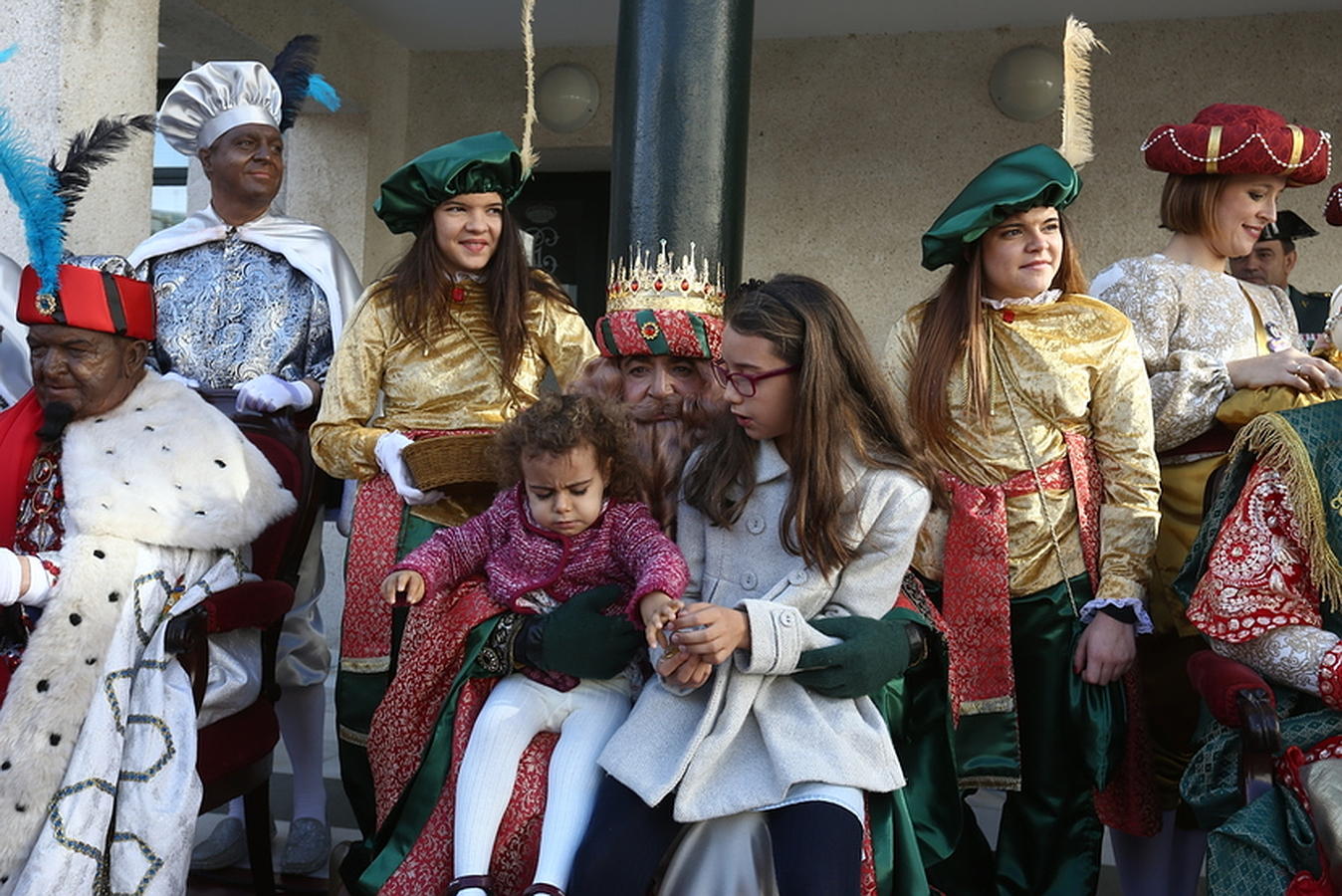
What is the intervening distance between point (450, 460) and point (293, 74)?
187 centimetres

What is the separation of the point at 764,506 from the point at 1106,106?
5.05 metres

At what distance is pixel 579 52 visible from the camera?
24.9 feet

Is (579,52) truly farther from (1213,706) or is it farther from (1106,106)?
(1213,706)

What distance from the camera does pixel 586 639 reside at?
2551 millimetres

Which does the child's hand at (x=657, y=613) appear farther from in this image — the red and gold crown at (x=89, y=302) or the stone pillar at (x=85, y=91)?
the stone pillar at (x=85, y=91)

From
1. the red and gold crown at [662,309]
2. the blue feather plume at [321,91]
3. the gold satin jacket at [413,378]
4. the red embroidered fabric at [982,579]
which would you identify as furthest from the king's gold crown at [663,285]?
the blue feather plume at [321,91]

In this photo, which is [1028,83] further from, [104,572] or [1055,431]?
[104,572]

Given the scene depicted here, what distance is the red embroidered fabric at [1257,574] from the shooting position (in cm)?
270

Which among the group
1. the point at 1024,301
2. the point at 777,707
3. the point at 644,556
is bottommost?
the point at 777,707

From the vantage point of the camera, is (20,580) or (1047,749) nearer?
(20,580)

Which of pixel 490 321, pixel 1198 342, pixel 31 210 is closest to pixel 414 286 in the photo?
pixel 490 321

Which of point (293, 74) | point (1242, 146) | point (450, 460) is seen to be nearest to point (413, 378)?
point (450, 460)

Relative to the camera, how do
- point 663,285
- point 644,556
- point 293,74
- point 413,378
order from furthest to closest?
point 293,74, point 663,285, point 413,378, point 644,556

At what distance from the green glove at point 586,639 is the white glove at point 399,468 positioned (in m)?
0.75
